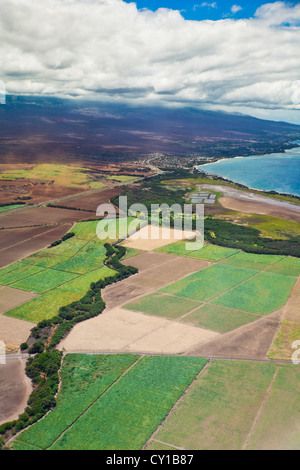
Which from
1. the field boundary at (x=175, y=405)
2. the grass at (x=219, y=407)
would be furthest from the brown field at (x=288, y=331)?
the field boundary at (x=175, y=405)

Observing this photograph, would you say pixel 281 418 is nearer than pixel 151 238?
Yes

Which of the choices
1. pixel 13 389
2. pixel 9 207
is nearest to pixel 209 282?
pixel 13 389

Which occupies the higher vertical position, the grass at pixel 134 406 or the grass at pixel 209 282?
the grass at pixel 209 282

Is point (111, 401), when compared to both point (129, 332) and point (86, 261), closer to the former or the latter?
point (129, 332)

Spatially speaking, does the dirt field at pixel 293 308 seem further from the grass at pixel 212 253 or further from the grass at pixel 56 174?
the grass at pixel 56 174


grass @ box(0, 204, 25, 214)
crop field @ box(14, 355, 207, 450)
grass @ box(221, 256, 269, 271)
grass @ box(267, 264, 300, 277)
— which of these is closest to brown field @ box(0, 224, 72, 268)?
grass @ box(0, 204, 25, 214)

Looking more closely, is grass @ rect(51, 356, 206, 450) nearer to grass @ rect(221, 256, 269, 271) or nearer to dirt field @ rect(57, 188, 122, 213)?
grass @ rect(221, 256, 269, 271)

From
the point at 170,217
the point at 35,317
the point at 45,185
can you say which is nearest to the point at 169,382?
the point at 35,317
